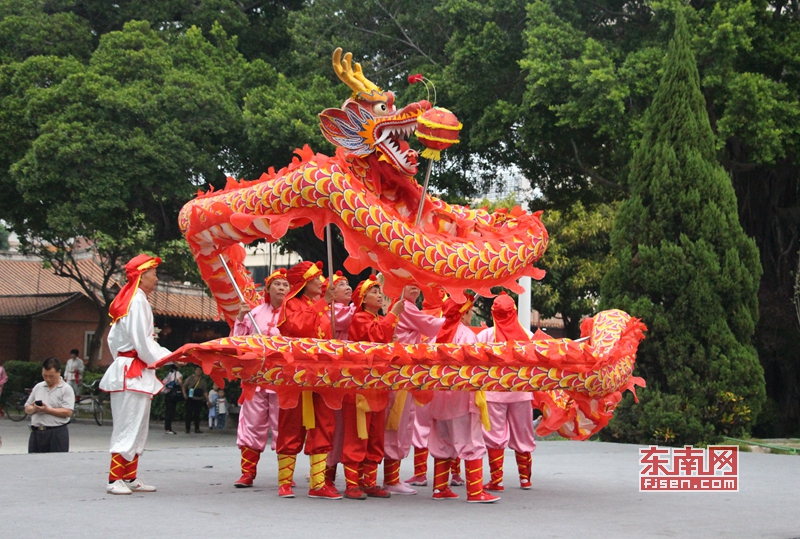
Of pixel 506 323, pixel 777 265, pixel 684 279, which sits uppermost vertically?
pixel 777 265

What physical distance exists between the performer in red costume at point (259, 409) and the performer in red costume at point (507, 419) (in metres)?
1.72

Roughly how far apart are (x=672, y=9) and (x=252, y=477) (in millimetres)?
9220

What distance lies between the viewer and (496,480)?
782cm

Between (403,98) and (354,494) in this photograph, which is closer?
(354,494)

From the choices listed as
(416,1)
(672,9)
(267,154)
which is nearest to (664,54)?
(672,9)

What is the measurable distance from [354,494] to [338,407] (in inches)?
28.1

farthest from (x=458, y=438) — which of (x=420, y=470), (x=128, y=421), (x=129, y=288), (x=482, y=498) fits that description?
(x=129, y=288)


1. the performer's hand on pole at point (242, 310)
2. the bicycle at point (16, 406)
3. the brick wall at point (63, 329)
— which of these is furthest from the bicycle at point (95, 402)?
the performer's hand on pole at point (242, 310)

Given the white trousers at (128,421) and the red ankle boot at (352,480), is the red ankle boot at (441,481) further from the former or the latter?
the white trousers at (128,421)

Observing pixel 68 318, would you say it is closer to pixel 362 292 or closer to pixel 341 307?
pixel 341 307

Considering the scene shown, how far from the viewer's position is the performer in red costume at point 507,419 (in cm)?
782

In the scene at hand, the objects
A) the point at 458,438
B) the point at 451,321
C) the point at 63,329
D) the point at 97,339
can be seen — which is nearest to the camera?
the point at 458,438

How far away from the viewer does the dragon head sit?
733 cm

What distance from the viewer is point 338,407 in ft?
23.0
